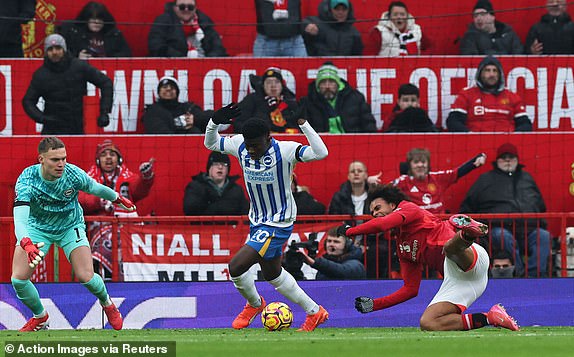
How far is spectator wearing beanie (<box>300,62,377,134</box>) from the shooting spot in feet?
57.5

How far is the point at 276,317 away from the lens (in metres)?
12.3

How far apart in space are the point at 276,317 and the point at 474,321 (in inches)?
A: 74.9

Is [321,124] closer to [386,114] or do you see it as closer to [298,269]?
[386,114]

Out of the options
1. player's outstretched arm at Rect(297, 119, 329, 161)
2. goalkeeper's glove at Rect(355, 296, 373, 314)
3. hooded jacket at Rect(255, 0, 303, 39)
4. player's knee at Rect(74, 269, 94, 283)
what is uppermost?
hooded jacket at Rect(255, 0, 303, 39)

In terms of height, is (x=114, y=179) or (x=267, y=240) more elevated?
(x=114, y=179)

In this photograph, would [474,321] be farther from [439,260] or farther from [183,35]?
[183,35]

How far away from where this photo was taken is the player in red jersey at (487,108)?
17.7 metres

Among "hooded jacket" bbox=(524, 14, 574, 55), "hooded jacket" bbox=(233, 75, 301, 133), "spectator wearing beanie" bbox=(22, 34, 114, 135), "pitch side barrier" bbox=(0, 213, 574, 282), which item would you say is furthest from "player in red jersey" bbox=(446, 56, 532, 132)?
"spectator wearing beanie" bbox=(22, 34, 114, 135)

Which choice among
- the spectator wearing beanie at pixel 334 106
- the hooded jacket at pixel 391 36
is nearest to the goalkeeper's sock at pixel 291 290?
the spectator wearing beanie at pixel 334 106

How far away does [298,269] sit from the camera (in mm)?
14938

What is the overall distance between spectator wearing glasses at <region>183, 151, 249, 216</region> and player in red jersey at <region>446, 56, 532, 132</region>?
140 inches

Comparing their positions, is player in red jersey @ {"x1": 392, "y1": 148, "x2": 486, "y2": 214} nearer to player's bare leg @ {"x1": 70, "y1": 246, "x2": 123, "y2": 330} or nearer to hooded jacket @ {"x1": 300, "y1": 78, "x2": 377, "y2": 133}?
hooded jacket @ {"x1": 300, "y1": 78, "x2": 377, "y2": 133}

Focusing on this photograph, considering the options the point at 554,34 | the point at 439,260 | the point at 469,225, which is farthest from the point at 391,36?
the point at 469,225

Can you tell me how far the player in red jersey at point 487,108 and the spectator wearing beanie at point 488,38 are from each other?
125cm
